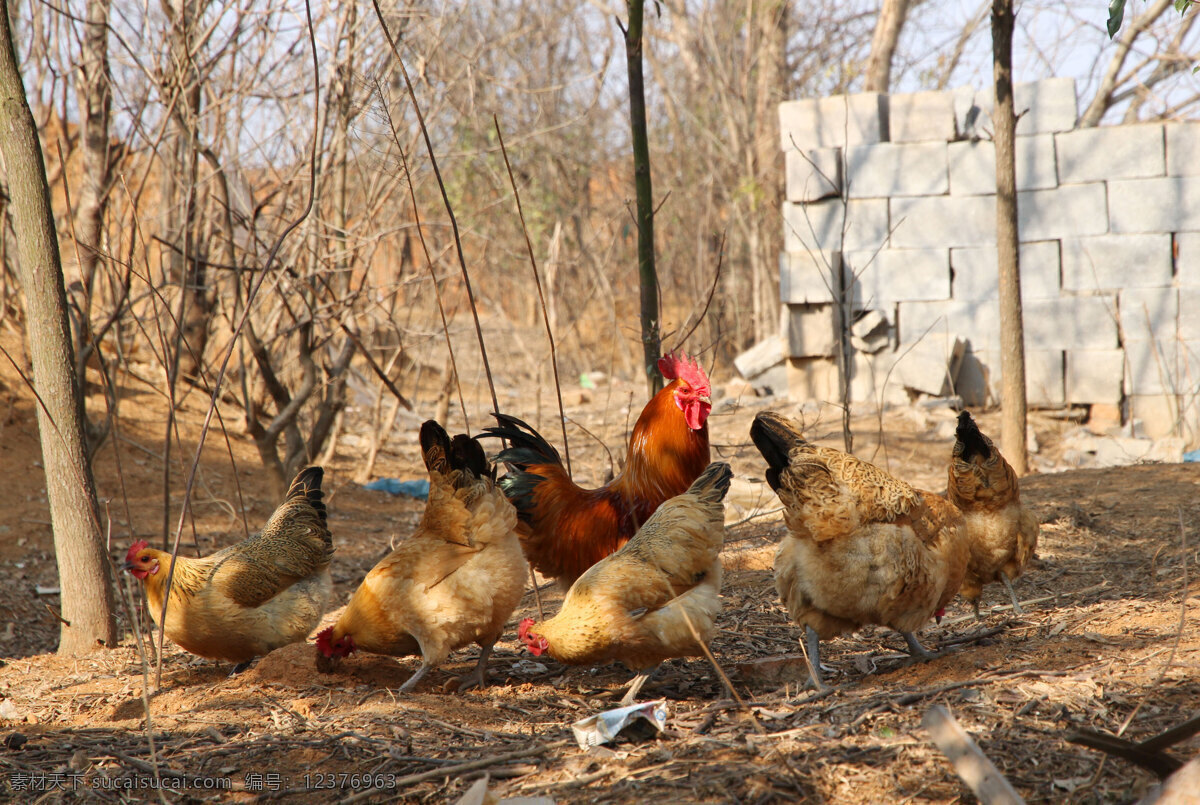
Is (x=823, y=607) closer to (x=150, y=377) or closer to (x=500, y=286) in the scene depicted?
(x=150, y=377)

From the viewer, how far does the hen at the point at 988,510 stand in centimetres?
440

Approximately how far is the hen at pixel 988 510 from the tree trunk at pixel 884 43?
33.0 ft

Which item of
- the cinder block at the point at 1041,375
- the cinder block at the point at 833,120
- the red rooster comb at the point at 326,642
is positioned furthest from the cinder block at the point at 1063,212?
the red rooster comb at the point at 326,642

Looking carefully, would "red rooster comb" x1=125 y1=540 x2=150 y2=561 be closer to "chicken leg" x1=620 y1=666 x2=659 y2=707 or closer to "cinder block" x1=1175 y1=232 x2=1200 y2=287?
"chicken leg" x1=620 y1=666 x2=659 y2=707

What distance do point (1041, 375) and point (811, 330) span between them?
2823mm

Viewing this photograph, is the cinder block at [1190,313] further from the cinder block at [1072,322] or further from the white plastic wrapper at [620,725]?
the white plastic wrapper at [620,725]

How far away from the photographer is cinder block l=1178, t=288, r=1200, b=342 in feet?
33.5

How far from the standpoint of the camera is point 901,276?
37.0ft

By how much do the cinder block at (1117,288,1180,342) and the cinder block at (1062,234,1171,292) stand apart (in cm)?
10

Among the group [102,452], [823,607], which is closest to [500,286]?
[102,452]

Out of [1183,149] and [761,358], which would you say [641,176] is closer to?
[761,358]

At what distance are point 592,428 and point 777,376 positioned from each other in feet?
9.29

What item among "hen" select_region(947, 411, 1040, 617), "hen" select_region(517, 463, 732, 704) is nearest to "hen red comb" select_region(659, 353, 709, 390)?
"hen" select_region(517, 463, 732, 704)

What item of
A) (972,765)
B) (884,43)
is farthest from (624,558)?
(884,43)
